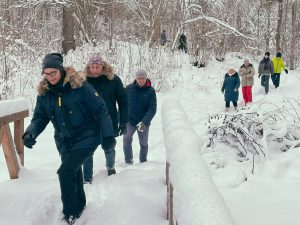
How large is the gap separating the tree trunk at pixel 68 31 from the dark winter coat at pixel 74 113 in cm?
1452

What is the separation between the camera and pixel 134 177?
4.65m

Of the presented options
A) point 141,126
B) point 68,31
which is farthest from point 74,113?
point 68,31

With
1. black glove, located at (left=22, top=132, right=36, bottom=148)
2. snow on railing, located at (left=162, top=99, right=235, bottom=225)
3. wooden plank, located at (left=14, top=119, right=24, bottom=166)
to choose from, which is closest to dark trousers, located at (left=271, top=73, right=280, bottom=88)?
wooden plank, located at (left=14, top=119, right=24, bottom=166)

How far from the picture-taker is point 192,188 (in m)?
1.71

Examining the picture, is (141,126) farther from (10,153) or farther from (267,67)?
(267,67)

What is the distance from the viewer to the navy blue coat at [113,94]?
5.03m

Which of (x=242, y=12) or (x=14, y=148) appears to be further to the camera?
(x=242, y=12)

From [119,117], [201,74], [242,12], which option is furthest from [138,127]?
[242,12]

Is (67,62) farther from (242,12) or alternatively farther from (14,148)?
(242,12)

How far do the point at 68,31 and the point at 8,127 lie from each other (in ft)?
45.4

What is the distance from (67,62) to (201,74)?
6.88 meters

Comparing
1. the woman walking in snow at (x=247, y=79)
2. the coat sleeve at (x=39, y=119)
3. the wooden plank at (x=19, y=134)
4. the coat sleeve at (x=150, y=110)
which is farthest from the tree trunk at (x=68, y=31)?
the coat sleeve at (x=39, y=119)

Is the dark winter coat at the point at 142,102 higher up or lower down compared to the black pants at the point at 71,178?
higher up

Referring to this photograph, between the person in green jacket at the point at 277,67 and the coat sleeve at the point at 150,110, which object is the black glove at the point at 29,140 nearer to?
the coat sleeve at the point at 150,110
